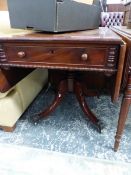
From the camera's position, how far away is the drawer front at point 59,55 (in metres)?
0.74

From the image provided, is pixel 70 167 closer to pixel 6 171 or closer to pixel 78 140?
pixel 78 140

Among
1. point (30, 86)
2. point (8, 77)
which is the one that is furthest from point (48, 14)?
point (30, 86)

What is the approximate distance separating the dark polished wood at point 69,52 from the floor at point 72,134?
0.40 m

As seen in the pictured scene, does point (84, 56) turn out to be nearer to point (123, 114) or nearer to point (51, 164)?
point (123, 114)

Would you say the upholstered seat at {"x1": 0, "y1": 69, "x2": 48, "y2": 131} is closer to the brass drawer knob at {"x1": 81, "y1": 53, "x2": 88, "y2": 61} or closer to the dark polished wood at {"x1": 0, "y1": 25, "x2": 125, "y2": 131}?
the dark polished wood at {"x1": 0, "y1": 25, "x2": 125, "y2": 131}

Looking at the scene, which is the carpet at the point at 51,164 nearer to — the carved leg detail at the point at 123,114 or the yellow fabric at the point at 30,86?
the carved leg detail at the point at 123,114

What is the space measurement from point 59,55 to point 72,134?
23.4 inches

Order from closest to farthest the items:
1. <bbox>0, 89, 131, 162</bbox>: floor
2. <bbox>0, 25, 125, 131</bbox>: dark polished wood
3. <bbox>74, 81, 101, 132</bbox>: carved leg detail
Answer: <bbox>0, 25, 125, 131</bbox>: dark polished wood < <bbox>0, 89, 131, 162</bbox>: floor < <bbox>74, 81, 101, 132</bbox>: carved leg detail

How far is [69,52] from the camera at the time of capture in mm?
755

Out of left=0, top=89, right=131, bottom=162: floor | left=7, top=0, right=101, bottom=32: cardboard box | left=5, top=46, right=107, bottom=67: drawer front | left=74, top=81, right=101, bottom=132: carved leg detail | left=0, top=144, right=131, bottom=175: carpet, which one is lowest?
left=0, top=144, right=131, bottom=175: carpet

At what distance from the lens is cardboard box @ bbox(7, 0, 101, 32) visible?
75 cm

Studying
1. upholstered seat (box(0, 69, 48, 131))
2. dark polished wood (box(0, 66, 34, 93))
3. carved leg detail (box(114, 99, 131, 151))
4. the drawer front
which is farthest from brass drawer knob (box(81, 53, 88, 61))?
upholstered seat (box(0, 69, 48, 131))

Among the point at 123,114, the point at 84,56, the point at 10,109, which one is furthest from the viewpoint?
the point at 10,109

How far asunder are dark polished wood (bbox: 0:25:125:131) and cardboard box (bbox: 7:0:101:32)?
0.08 meters
